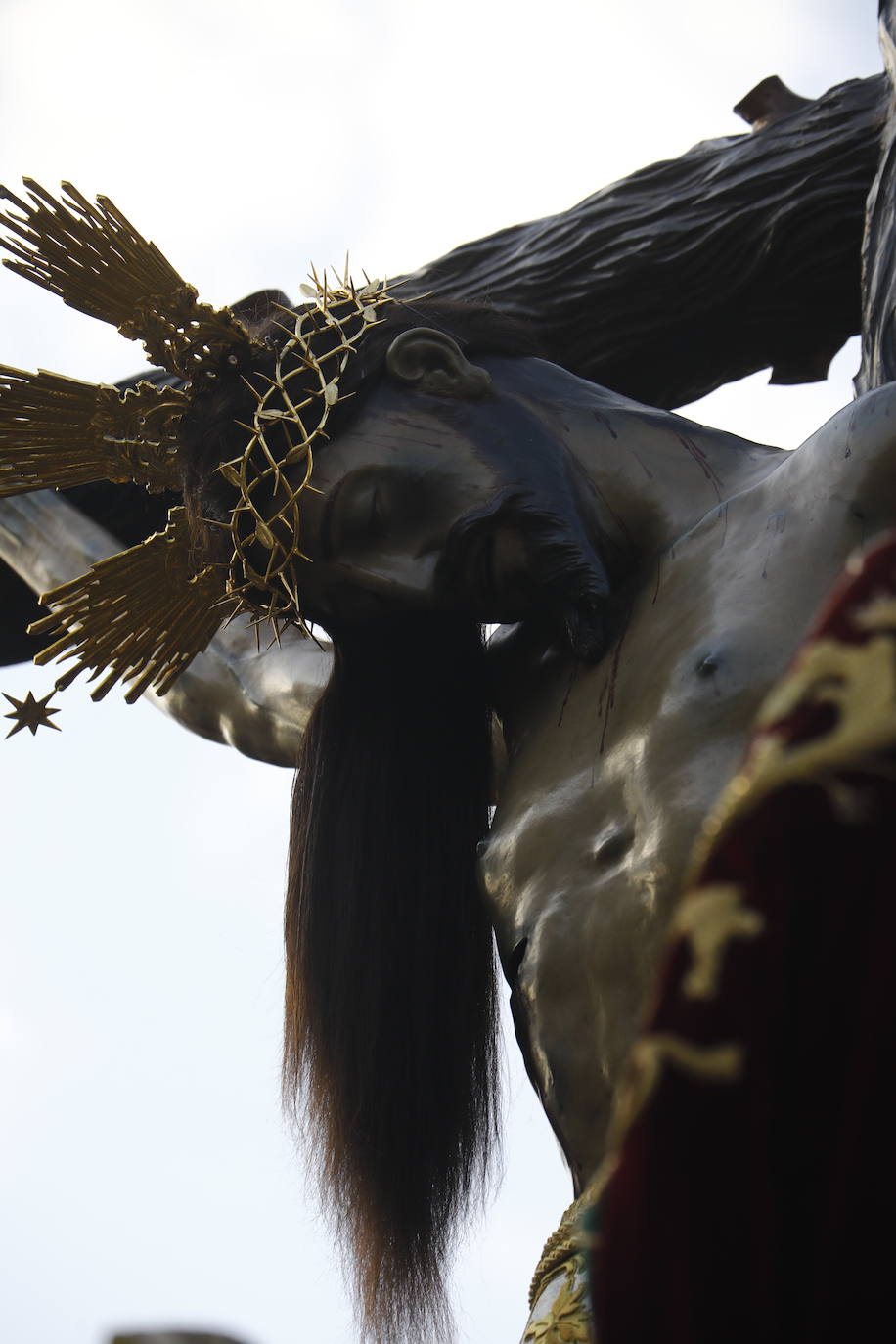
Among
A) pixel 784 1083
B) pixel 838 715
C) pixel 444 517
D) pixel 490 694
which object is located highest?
pixel 444 517

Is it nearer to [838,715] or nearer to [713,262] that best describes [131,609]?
[713,262]

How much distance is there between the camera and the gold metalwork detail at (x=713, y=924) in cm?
110

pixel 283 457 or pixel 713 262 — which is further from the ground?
pixel 713 262

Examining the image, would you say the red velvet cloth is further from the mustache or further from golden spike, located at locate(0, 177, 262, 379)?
golden spike, located at locate(0, 177, 262, 379)

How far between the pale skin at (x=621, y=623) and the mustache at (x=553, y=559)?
0.02 m

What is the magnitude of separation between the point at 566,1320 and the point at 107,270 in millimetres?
1922

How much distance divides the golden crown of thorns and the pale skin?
0.12 metres

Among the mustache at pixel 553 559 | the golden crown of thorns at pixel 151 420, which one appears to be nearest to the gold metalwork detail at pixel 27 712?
the golden crown of thorns at pixel 151 420

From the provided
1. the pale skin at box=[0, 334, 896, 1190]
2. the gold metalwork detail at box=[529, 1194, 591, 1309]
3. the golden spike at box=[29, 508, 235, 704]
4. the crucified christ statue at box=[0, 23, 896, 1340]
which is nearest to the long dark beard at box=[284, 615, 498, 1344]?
the crucified christ statue at box=[0, 23, 896, 1340]

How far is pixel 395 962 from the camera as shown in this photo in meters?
3.20

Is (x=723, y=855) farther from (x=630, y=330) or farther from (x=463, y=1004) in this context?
(x=630, y=330)

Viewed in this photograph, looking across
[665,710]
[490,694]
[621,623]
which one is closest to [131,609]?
[490,694]

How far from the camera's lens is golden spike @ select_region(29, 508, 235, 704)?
11.1 ft

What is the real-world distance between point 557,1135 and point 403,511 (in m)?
0.97
